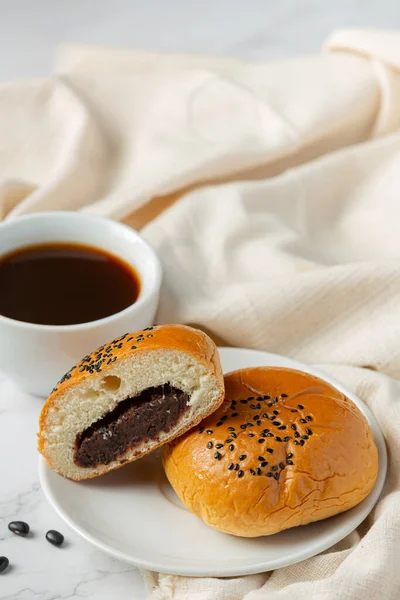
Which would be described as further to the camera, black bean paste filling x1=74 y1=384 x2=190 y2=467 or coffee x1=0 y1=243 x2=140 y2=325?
coffee x1=0 y1=243 x2=140 y2=325

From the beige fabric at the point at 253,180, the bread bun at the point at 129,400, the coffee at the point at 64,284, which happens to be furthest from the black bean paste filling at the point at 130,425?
the beige fabric at the point at 253,180


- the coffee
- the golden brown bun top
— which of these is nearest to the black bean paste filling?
the golden brown bun top

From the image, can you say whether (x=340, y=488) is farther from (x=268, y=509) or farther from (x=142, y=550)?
(x=142, y=550)

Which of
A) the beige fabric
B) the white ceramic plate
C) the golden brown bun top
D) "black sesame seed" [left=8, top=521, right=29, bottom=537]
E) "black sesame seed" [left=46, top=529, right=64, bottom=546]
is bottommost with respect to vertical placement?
"black sesame seed" [left=8, top=521, right=29, bottom=537]

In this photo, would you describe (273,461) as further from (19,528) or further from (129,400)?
(19,528)

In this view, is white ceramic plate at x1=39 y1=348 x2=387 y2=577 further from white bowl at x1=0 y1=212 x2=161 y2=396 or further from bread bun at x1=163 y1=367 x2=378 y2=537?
white bowl at x1=0 y1=212 x2=161 y2=396

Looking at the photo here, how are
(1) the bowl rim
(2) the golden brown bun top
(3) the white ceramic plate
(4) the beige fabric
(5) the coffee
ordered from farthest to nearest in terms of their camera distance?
(4) the beige fabric, (5) the coffee, (1) the bowl rim, (2) the golden brown bun top, (3) the white ceramic plate
